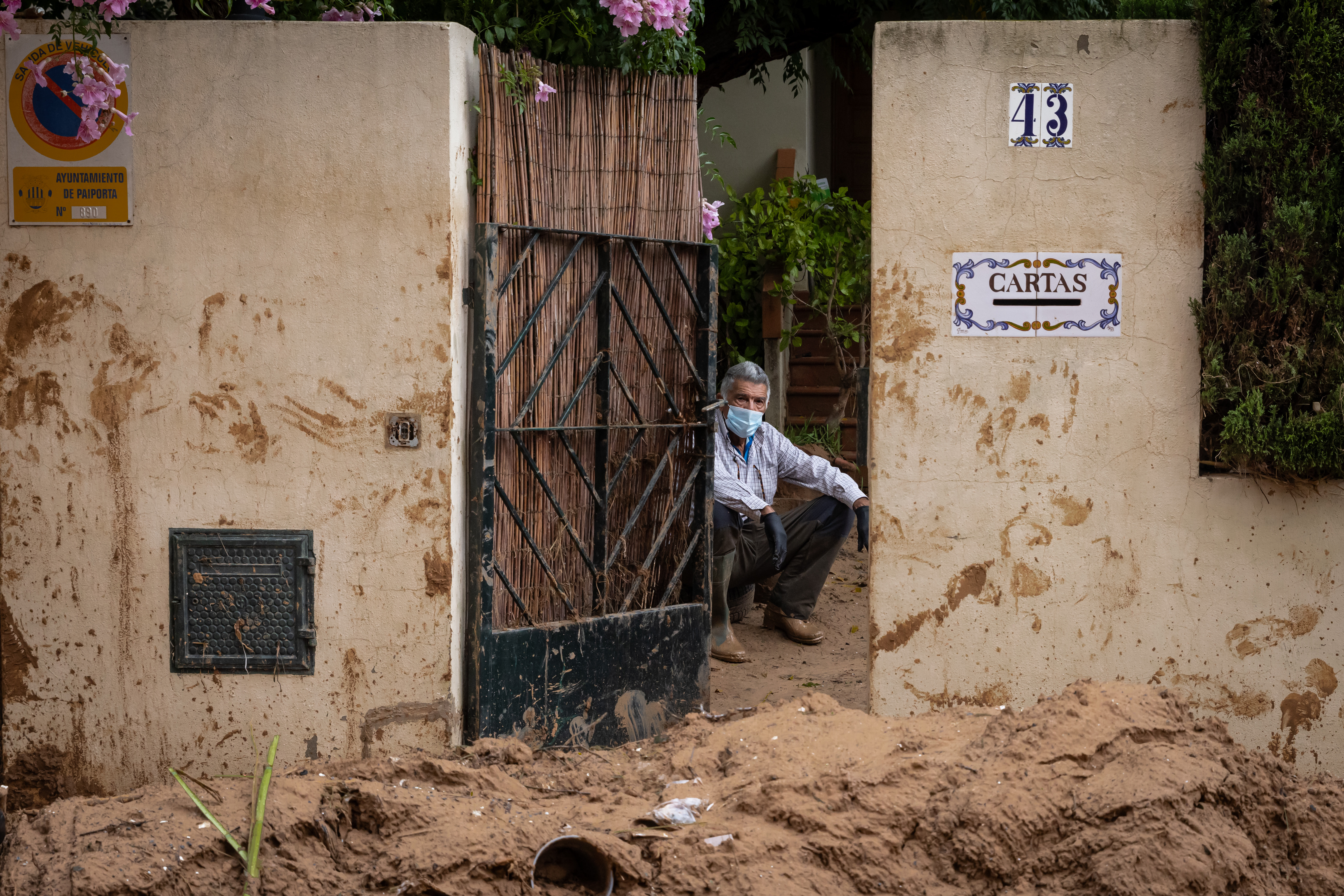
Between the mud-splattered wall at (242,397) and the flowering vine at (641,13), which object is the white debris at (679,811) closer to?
the mud-splattered wall at (242,397)

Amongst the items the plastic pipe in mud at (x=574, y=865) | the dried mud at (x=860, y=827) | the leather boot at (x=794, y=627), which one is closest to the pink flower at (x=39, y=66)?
the dried mud at (x=860, y=827)

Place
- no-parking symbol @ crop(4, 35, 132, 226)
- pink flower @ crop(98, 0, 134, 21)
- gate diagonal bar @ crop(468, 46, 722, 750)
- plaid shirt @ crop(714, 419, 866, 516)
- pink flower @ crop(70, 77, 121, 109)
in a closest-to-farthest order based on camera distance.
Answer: pink flower @ crop(98, 0, 134, 21)
pink flower @ crop(70, 77, 121, 109)
no-parking symbol @ crop(4, 35, 132, 226)
gate diagonal bar @ crop(468, 46, 722, 750)
plaid shirt @ crop(714, 419, 866, 516)

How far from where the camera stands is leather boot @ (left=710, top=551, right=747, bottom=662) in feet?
17.5

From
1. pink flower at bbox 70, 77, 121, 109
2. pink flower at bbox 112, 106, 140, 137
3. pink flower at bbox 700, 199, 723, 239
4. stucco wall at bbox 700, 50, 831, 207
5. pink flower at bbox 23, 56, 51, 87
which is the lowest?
pink flower at bbox 700, 199, 723, 239

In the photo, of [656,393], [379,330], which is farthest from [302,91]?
[656,393]

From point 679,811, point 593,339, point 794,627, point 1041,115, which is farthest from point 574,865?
point 794,627

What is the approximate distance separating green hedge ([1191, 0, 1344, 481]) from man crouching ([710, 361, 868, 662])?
2.23 m

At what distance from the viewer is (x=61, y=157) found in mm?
3590

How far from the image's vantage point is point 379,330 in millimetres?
3625

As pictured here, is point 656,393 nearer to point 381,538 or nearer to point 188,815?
point 381,538

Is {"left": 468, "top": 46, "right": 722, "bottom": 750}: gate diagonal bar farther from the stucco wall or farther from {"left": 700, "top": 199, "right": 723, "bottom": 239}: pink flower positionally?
the stucco wall

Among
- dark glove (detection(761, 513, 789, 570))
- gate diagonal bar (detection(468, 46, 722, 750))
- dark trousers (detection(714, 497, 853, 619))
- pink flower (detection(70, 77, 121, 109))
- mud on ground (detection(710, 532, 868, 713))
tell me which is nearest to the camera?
pink flower (detection(70, 77, 121, 109))

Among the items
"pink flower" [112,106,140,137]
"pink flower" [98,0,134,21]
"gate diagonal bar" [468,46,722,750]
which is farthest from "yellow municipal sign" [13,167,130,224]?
"gate diagonal bar" [468,46,722,750]

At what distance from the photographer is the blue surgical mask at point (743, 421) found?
212 inches
